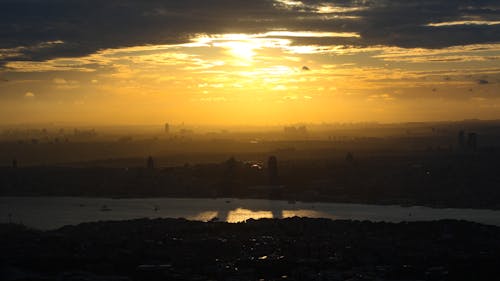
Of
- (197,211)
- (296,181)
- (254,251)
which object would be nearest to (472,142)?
(296,181)

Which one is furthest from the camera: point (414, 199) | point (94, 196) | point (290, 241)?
point (94, 196)

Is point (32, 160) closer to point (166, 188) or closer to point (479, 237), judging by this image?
point (166, 188)

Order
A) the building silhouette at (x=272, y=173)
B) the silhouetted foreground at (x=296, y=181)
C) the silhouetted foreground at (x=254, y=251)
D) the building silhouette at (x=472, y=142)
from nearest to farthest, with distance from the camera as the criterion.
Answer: the silhouetted foreground at (x=254, y=251)
the silhouetted foreground at (x=296, y=181)
the building silhouette at (x=272, y=173)
the building silhouette at (x=472, y=142)

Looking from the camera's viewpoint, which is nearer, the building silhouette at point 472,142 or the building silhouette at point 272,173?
the building silhouette at point 272,173

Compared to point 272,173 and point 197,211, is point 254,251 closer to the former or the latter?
point 197,211

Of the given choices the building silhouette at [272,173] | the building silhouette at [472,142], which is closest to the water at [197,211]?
the building silhouette at [272,173]

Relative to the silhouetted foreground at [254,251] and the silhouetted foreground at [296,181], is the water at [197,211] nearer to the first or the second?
the silhouetted foreground at [296,181]

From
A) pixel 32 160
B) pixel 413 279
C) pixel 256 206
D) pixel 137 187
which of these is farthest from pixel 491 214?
pixel 32 160
